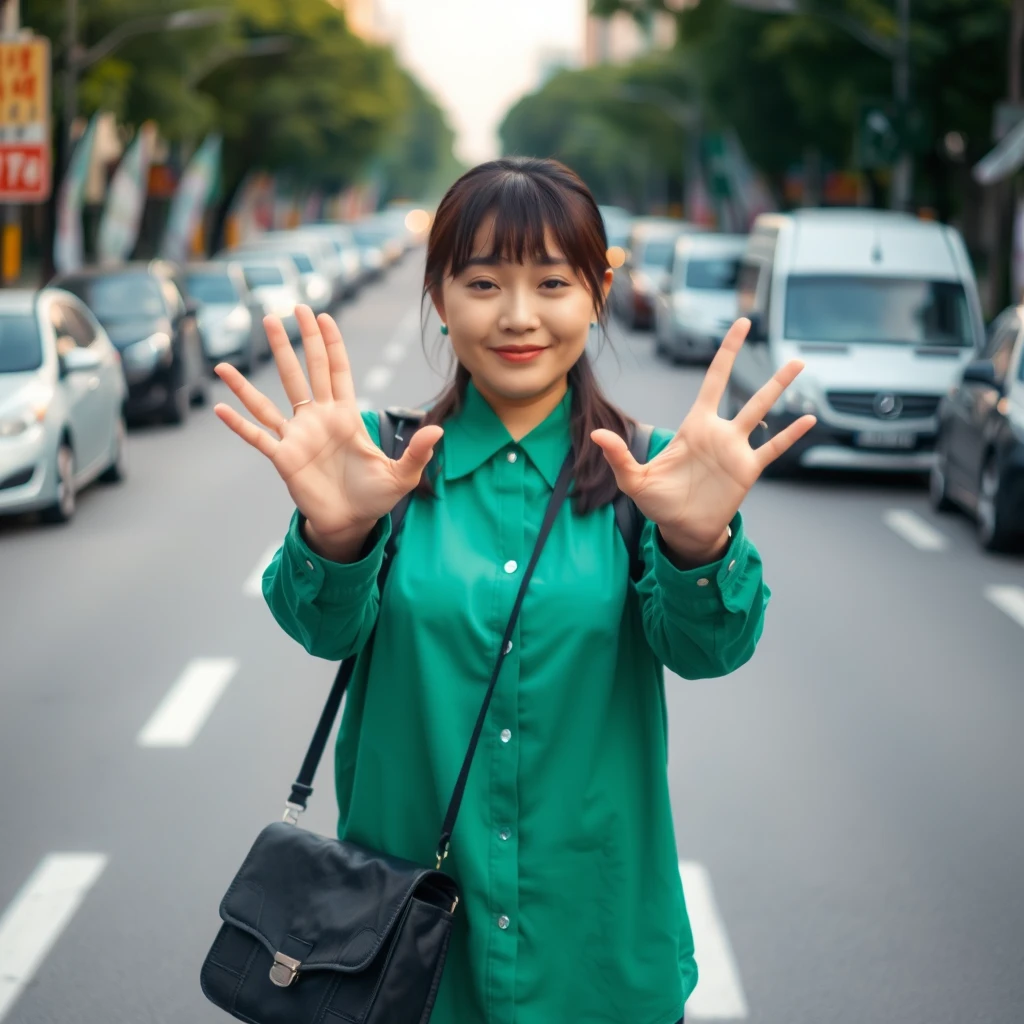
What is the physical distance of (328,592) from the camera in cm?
248

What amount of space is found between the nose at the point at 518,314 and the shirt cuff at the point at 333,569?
1.01 ft

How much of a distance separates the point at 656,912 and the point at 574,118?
453 ft

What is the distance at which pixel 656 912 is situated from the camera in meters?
2.63

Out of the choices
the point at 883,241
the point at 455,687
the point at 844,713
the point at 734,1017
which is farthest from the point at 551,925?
the point at 883,241

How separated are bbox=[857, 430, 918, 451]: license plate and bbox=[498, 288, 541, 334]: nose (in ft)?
38.7

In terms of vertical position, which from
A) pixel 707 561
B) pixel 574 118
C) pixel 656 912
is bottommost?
pixel 574 118

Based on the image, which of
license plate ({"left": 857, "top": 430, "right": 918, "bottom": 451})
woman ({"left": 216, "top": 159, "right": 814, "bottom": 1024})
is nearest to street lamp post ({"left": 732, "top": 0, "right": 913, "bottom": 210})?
license plate ({"left": 857, "top": 430, "right": 918, "bottom": 451})

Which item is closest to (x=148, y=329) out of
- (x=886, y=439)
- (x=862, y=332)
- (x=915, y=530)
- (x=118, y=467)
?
(x=118, y=467)

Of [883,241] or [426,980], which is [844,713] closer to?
[426,980]

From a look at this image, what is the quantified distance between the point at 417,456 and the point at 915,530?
10.1 m

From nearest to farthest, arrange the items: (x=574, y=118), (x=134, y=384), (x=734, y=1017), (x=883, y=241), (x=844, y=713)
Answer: (x=734, y=1017), (x=844, y=713), (x=883, y=241), (x=134, y=384), (x=574, y=118)

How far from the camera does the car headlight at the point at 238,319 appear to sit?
22.8m

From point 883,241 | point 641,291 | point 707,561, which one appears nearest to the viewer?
point 707,561

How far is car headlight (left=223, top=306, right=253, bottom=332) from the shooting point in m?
22.8
